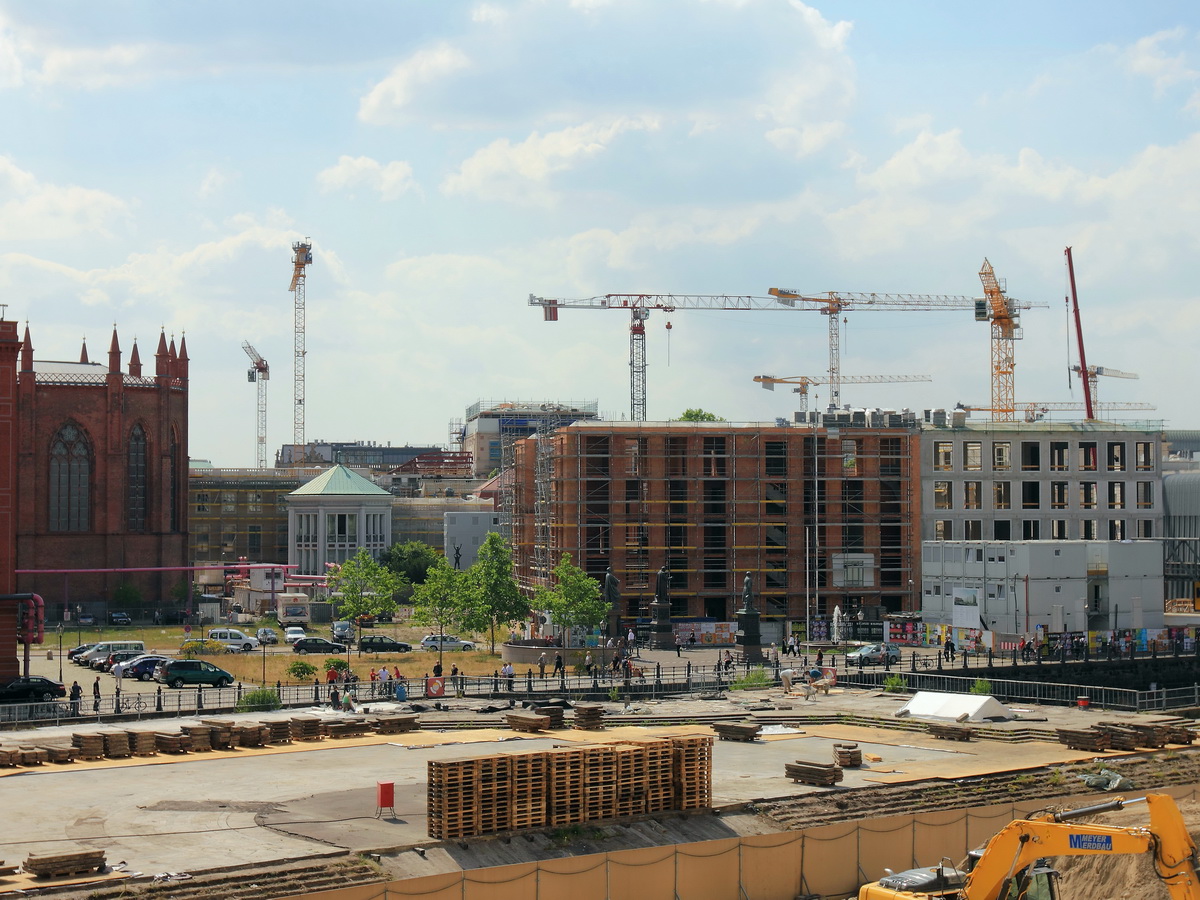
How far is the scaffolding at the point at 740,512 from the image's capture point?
3794 inches

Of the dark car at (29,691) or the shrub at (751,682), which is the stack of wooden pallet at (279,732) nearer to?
the dark car at (29,691)

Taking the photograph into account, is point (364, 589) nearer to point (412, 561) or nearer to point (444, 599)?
point (444, 599)

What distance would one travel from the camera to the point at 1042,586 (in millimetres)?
88188

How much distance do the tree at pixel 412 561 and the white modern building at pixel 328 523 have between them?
11.5 ft

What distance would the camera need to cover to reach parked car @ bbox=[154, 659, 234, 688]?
205 ft

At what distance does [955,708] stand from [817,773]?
1407 cm

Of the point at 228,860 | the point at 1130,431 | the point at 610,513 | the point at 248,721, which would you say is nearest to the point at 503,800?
the point at 228,860

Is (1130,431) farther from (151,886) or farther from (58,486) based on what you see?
(151,886)

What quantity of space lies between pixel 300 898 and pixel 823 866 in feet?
38.2

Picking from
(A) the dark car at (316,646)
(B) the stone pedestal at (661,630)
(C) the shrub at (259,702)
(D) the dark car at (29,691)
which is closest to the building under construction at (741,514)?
(B) the stone pedestal at (661,630)

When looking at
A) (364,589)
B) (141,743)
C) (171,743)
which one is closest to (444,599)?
(364,589)

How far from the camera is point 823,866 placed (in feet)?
105

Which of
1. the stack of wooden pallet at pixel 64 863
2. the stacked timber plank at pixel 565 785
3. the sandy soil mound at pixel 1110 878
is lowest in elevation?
the sandy soil mound at pixel 1110 878

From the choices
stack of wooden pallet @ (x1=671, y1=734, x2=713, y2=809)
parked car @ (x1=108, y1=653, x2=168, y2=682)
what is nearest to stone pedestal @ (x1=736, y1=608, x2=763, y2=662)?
parked car @ (x1=108, y1=653, x2=168, y2=682)
